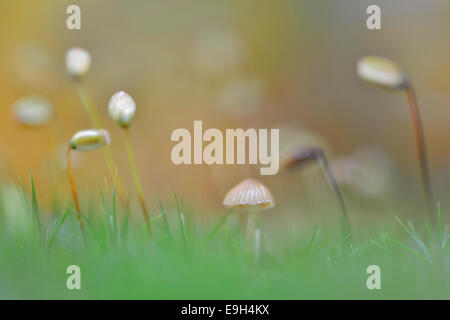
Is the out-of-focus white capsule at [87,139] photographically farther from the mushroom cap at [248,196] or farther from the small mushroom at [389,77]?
the small mushroom at [389,77]

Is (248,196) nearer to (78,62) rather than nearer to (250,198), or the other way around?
(250,198)

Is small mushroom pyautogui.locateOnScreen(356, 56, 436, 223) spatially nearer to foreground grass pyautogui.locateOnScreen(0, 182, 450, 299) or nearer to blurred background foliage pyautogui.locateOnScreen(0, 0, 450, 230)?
foreground grass pyautogui.locateOnScreen(0, 182, 450, 299)

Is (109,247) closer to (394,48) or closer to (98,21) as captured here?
(98,21)

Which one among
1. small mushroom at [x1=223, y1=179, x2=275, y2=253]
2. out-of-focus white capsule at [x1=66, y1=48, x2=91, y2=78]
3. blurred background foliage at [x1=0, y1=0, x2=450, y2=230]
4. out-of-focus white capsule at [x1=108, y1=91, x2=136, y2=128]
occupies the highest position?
blurred background foliage at [x1=0, y1=0, x2=450, y2=230]

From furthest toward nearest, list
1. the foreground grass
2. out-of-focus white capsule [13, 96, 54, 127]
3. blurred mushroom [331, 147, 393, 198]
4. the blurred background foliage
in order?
the blurred background foliage → blurred mushroom [331, 147, 393, 198] → out-of-focus white capsule [13, 96, 54, 127] → the foreground grass

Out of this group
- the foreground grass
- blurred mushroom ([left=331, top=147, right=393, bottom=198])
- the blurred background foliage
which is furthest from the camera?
the blurred background foliage

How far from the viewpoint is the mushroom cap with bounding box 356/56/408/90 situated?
0.69 m

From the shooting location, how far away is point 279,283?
1.92 feet

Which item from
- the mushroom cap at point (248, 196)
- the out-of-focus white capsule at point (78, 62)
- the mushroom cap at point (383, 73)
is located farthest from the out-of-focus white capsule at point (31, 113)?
the mushroom cap at point (383, 73)

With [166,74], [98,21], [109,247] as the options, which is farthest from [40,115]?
[166,74]

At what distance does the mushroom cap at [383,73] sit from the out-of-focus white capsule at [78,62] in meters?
0.46

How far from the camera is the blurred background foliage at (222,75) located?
143 centimetres

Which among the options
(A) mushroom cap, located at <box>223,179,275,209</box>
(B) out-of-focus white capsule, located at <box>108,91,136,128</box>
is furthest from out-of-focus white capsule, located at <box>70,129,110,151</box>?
(A) mushroom cap, located at <box>223,179,275,209</box>

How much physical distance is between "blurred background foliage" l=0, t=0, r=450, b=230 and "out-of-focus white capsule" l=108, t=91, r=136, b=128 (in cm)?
71
